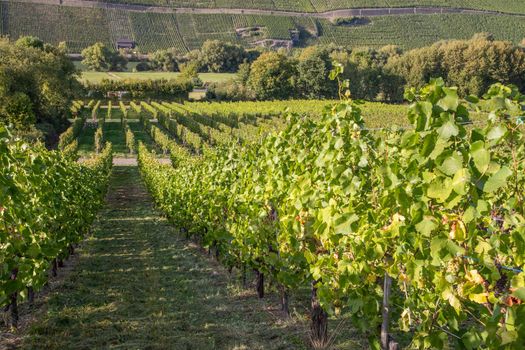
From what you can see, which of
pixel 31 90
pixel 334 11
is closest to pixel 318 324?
pixel 31 90

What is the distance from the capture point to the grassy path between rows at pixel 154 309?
6.43 meters

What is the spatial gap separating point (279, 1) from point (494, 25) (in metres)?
63.0

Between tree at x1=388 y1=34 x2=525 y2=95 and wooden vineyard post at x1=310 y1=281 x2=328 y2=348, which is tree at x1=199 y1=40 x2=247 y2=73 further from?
wooden vineyard post at x1=310 y1=281 x2=328 y2=348

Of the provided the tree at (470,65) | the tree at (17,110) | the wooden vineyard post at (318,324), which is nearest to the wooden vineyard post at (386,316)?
the wooden vineyard post at (318,324)

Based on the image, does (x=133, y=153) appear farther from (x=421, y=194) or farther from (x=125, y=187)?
(x=421, y=194)

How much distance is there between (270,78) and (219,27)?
65.6 meters

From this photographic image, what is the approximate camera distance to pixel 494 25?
→ 135500 mm

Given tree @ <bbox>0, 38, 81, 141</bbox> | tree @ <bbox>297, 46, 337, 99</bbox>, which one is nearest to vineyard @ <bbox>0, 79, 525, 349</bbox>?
tree @ <bbox>0, 38, 81, 141</bbox>

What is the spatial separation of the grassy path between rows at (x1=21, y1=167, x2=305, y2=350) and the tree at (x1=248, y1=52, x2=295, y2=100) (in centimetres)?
6698

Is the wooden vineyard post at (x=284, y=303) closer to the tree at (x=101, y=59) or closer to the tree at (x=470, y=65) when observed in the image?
the tree at (x=470, y=65)

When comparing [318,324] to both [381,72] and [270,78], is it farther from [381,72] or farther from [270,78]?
[381,72]

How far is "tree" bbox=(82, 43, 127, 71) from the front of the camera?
321 feet

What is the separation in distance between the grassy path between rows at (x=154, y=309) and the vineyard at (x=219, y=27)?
113 m

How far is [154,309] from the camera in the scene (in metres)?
7.78
